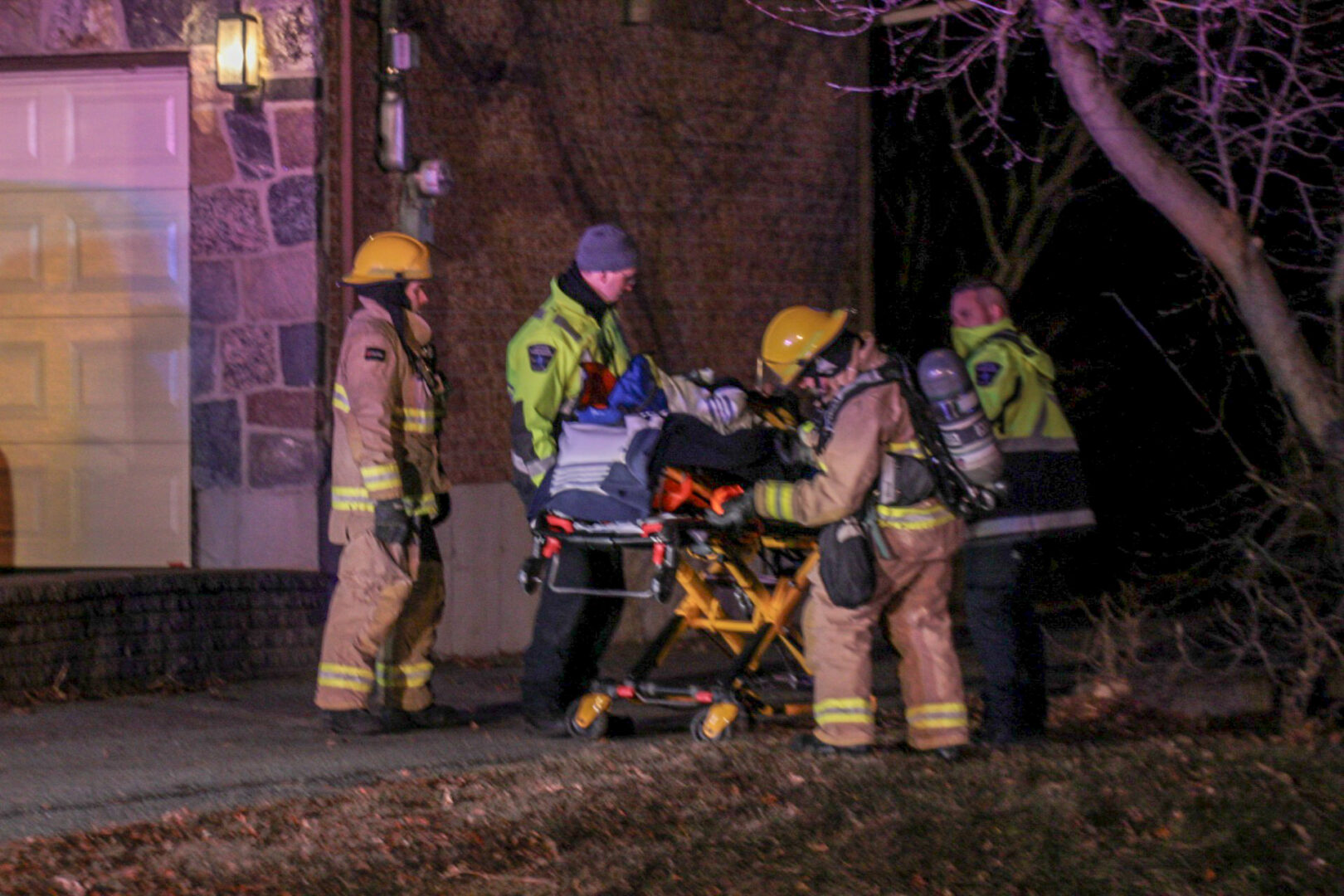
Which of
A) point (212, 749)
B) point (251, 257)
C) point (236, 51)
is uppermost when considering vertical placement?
point (236, 51)

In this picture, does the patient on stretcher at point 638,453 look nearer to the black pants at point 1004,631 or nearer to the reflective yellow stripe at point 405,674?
the black pants at point 1004,631

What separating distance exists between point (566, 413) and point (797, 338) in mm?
1135

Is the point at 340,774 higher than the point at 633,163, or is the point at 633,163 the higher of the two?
the point at 633,163

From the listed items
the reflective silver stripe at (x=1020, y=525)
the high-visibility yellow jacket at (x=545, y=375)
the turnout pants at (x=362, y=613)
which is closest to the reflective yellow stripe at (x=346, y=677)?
the turnout pants at (x=362, y=613)

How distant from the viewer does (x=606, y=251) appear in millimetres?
7051

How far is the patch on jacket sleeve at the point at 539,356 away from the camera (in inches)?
271

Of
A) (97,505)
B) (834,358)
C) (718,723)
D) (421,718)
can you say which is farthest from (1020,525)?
(97,505)

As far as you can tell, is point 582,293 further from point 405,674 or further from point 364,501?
point 405,674

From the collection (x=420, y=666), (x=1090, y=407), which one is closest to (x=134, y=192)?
(x=420, y=666)

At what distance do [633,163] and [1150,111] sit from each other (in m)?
4.69

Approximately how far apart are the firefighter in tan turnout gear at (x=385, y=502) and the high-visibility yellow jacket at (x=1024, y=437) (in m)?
2.31

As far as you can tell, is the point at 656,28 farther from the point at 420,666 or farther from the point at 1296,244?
the point at 1296,244

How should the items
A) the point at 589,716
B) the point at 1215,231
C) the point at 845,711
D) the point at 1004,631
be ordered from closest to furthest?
the point at 845,711 < the point at 1004,631 < the point at 589,716 < the point at 1215,231

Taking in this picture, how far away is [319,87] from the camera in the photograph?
9.15 m
